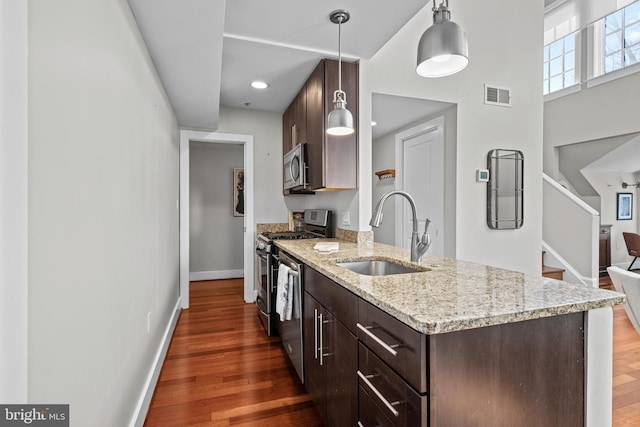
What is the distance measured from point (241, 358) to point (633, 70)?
669 centimetres

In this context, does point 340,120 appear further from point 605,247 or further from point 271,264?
point 605,247

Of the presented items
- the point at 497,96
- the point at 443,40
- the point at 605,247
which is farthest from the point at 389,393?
the point at 605,247

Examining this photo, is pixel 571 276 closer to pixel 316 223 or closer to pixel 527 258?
pixel 527 258

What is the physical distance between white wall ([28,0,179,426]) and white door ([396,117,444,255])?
2543 mm

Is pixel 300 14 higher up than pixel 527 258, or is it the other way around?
pixel 300 14

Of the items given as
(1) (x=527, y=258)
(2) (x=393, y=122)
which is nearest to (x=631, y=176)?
(1) (x=527, y=258)

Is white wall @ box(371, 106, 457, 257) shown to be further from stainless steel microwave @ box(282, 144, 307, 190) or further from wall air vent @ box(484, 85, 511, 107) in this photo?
stainless steel microwave @ box(282, 144, 307, 190)

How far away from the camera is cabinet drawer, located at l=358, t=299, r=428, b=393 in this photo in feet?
3.00

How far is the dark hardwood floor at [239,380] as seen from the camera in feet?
6.03

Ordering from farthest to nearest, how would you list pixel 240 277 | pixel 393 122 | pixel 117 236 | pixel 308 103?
pixel 240 277 < pixel 393 122 < pixel 308 103 < pixel 117 236

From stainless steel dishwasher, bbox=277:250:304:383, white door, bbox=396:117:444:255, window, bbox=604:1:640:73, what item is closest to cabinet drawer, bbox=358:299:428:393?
stainless steel dishwasher, bbox=277:250:304:383

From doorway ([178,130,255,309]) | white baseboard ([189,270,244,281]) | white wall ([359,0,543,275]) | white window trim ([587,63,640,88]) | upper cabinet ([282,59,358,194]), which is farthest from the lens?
white baseboard ([189,270,244,281])

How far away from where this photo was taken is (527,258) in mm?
3338

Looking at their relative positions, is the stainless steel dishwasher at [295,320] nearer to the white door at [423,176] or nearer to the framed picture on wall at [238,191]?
the white door at [423,176]
